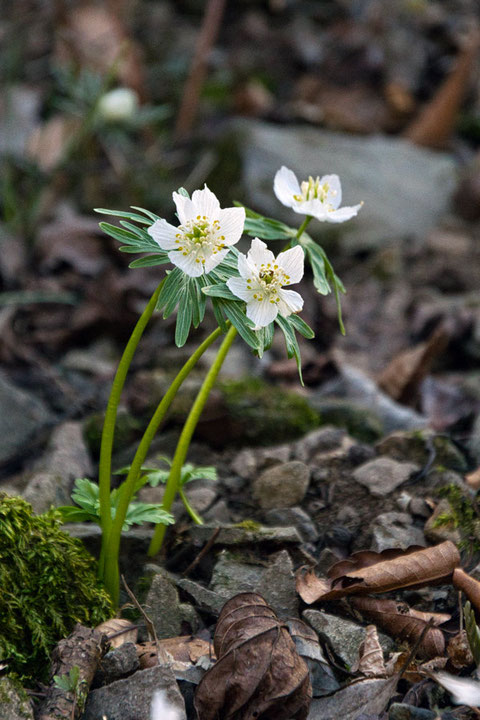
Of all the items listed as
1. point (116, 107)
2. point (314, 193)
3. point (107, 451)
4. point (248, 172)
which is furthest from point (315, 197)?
point (248, 172)

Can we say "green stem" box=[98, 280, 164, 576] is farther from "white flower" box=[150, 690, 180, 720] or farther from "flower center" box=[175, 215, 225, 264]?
"white flower" box=[150, 690, 180, 720]

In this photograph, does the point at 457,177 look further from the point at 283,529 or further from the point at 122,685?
the point at 122,685

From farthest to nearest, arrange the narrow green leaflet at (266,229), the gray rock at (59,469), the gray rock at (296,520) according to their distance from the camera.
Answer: the gray rock at (59,469) < the gray rock at (296,520) < the narrow green leaflet at (266,229)

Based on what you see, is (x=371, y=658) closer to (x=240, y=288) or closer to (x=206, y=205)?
(x=240, y=288)

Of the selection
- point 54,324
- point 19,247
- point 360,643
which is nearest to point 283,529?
point 360,643

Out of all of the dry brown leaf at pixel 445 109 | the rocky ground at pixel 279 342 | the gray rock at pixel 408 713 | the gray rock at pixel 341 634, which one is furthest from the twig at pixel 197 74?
the gray rock at pixel 408 713

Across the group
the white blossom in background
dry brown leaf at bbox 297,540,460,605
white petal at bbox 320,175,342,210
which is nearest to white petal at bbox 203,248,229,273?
white petal at bbox 320,175,342,210

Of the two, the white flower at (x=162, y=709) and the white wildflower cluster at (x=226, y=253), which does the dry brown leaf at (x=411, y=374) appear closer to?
the white wildflower cluster at (x=226, y=253)
